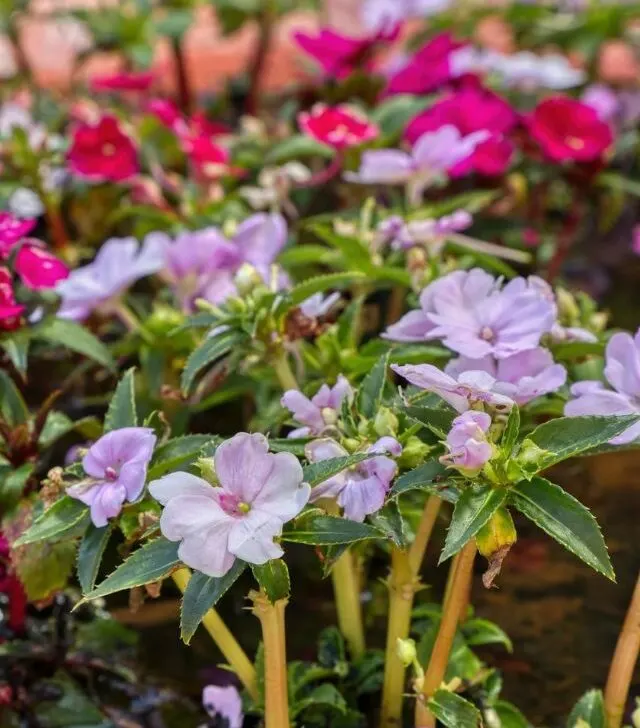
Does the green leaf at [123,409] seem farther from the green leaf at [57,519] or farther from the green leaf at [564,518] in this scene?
the green leaf at [564,518]

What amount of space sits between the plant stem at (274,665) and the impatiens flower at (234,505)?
10 cm

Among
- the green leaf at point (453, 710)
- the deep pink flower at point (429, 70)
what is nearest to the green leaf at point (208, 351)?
the green leaf at point (453, 710)

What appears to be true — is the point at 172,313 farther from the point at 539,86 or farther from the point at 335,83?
the point at 539,86

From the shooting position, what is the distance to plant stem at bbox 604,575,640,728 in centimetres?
94

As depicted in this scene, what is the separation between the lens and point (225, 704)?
3.52 ft

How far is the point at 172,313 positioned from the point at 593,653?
644 millimetres

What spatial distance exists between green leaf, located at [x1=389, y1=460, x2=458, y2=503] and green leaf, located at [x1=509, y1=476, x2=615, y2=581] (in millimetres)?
51

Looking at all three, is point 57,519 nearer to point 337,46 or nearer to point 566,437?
point 566,437

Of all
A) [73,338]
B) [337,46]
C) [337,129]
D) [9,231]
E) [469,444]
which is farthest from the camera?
[337,46]

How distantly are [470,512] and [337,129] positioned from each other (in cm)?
98

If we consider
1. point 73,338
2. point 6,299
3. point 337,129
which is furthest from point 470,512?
point 337,129

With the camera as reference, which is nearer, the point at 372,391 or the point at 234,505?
the point at 234,505

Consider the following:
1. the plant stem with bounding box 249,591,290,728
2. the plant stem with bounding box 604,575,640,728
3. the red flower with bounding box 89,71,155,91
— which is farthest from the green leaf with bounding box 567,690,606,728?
the red flower with bounding box 89,71,155,91

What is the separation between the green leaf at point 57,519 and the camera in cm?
93
